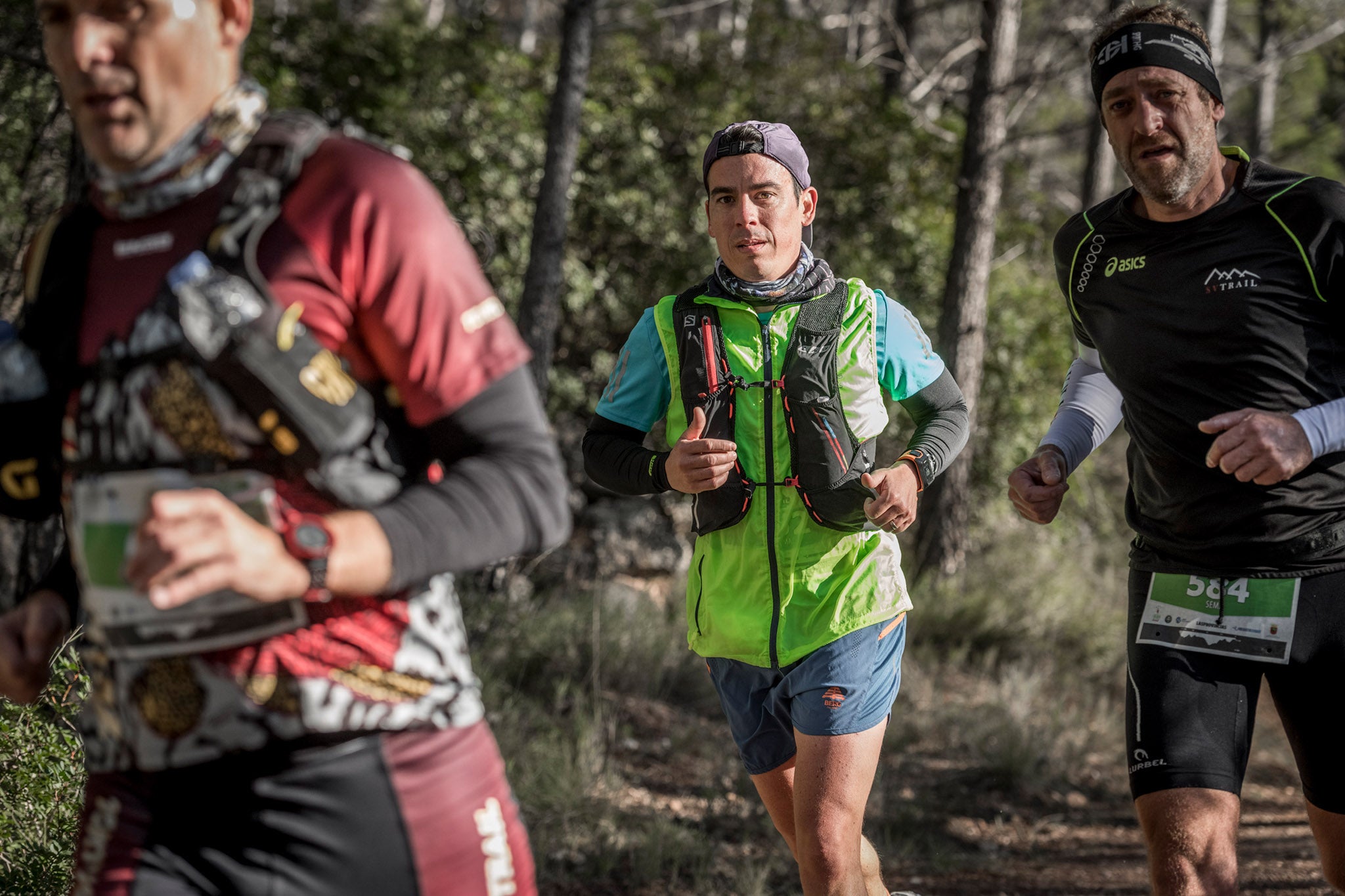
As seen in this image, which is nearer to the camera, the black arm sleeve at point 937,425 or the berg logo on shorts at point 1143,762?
the berg logo on shorts at point 1143,762

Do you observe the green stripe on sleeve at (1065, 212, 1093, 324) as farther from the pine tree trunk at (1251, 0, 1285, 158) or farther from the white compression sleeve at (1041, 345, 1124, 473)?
the pine tree trunk at (1251, 0, 1285, 158)

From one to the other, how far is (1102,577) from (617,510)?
162 inches

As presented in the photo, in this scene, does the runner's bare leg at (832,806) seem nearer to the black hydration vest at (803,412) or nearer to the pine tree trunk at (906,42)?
the black hydration vest at (803,412)

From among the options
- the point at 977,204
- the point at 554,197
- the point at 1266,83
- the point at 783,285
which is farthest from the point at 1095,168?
the point at 783,285

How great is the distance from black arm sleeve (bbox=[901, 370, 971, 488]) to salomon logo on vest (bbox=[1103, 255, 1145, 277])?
528mm

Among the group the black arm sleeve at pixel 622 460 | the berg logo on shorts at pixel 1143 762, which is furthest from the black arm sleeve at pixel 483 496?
the berg logo on shorts at pixel 1143 762

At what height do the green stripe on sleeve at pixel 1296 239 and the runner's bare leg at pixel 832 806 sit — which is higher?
the green stripe on sleeve at pixel 1296 239

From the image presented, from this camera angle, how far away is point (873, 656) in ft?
10.9

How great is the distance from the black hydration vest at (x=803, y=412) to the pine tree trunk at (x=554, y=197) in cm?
449

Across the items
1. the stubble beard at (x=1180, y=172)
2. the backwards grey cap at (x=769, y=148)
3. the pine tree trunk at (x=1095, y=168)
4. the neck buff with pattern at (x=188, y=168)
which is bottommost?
the neck buff with pattern at (x=188, y=168)

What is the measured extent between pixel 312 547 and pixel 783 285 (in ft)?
7.00

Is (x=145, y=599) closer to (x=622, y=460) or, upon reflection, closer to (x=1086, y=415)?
(x=622, y=460)

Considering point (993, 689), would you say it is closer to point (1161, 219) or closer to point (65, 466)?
point (1161, 219)

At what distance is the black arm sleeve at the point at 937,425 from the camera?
11.1ft
